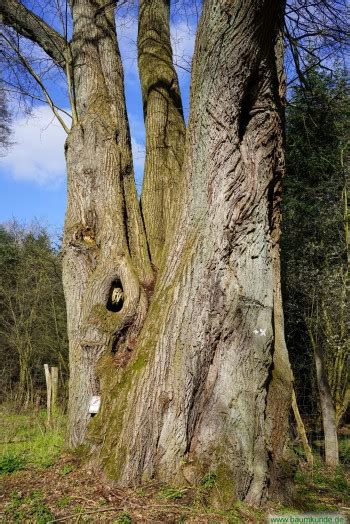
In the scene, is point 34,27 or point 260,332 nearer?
point 260,332

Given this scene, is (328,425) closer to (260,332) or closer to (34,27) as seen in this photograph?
(260,332)

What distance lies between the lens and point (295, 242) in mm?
10773

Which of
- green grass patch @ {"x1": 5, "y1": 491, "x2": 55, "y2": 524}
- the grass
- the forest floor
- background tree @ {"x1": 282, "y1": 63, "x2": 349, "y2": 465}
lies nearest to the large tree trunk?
the forest floor

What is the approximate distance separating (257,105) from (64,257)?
230 centimetres

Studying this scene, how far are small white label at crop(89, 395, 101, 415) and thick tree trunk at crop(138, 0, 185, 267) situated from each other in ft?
4.84

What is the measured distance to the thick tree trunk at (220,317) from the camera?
10.6 ft

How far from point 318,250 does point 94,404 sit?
25.8 ft

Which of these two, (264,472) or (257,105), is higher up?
(257,105)

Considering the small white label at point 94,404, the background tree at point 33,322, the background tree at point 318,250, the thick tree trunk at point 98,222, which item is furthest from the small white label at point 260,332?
the background tree at point 33,322

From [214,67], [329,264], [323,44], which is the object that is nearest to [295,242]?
[329,264]

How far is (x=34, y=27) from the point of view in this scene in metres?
5.53

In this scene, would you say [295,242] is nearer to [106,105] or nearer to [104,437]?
[106,105]

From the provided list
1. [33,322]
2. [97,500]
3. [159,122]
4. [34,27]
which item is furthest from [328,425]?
[33,322]

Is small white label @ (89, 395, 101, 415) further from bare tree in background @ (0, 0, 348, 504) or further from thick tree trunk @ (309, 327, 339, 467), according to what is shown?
thick tree trunk @ (309, 327, 339, 467)
